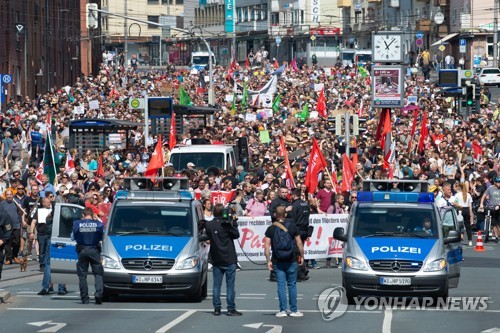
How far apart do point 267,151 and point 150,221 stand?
2050 centimetres

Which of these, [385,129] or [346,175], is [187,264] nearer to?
[346,175]

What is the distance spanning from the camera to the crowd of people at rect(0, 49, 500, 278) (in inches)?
1237

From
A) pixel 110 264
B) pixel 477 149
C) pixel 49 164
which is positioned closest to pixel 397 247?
pixel 110 264

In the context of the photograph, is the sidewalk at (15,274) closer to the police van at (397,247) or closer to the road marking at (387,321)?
the police van at (397,247)

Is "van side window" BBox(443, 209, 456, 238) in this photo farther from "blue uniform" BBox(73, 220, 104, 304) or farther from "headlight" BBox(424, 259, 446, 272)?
"blue uniform" BBox(73, 220, 104, 304)

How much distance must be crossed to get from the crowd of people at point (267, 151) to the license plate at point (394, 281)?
229 inches

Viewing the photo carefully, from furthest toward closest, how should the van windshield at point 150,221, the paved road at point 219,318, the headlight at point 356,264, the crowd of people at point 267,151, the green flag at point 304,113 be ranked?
the green flag at point 304,113 → the crowd of people at point 267,151 → the van windshield at point 150,221 → the headlight at point 356,264 → the paved road at point 219,318

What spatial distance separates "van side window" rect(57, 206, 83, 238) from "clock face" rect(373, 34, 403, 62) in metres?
27.0

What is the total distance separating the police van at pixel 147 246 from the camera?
22344 millimetres

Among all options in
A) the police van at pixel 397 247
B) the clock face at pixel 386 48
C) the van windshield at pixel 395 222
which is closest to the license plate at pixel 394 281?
the police van at pixel 397 247

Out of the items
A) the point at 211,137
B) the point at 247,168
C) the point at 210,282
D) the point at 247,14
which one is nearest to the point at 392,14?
the point at 247,14

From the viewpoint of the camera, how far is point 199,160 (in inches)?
1454

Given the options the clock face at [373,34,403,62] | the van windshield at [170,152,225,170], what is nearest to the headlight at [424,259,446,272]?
the van windshield at [170,152,225,170]

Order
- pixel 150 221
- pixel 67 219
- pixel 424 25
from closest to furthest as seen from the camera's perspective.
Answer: pixel 150 221
pixel 67 219
pixel 424 25
